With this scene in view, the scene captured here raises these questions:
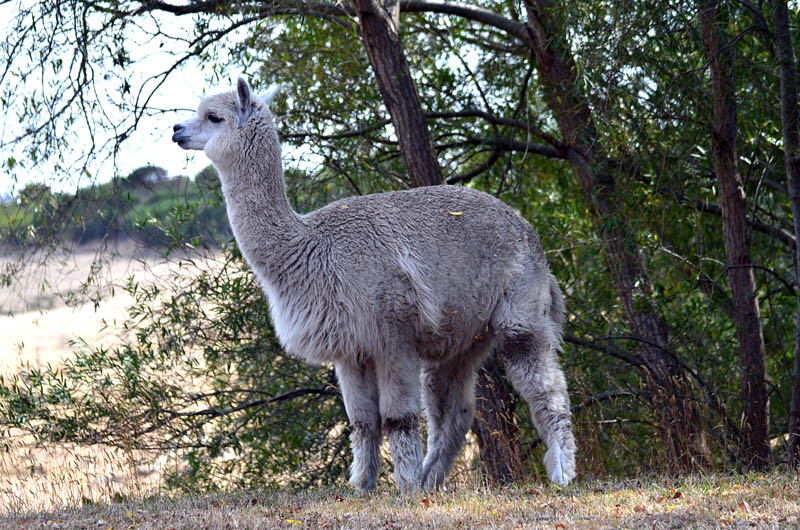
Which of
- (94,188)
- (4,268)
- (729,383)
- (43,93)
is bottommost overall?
(729,383)

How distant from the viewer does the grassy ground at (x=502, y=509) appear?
3965 mm

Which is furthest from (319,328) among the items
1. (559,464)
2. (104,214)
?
(104,214)

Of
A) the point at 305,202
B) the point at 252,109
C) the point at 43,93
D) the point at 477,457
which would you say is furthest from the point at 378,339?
the point at 477,457

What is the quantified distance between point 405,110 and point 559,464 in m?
3.42

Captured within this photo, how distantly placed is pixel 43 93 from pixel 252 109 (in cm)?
271

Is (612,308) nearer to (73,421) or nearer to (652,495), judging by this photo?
(652,495)

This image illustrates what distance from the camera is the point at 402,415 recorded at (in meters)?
5.39

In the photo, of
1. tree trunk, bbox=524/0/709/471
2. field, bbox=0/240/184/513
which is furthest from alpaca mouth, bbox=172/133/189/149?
tree trunk, bbox=524/0/709/471

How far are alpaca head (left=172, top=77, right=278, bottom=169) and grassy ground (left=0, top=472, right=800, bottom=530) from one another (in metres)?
2.16

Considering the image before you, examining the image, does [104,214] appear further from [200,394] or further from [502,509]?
[502,509]

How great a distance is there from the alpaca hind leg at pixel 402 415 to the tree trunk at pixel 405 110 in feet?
6.68

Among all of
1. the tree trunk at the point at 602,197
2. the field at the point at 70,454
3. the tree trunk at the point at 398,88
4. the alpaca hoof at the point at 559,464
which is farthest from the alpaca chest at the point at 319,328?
the tree trunk at the point at 602,197

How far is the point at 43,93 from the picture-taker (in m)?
7.47

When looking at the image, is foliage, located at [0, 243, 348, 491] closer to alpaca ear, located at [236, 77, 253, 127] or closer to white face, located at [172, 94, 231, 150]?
white face, located at [172, 94, 231, 150]
